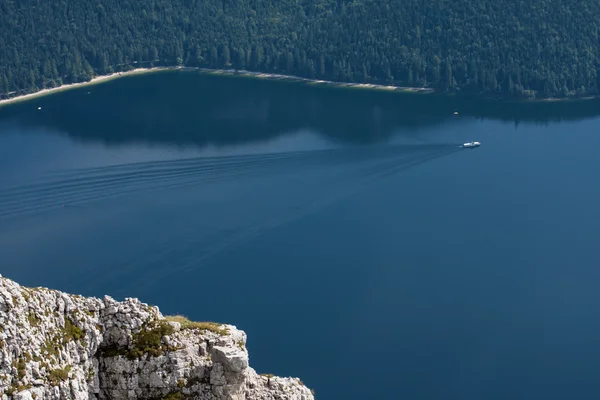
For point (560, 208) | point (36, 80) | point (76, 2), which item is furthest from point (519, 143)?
point (76, 2)

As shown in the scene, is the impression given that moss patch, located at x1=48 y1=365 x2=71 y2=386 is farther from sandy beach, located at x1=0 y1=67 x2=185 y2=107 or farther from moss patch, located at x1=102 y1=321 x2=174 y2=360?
sandy beach, located at x1=0 y1=67 x2=185 y2=107

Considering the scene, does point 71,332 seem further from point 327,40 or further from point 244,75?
point 327,40

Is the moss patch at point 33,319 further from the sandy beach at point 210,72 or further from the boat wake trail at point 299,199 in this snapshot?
the sandy beach at point 210,72

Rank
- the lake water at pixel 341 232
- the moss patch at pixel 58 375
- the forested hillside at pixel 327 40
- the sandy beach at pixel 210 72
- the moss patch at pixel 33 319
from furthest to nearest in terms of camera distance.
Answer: the sandy beach at pixel 210 72
the forested hillside at pixel 327 40
the lake water at pixel 341 232
the moss patch at pixel 33 319
the moss patch at pixel 58 375

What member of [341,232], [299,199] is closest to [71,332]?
[341,232]

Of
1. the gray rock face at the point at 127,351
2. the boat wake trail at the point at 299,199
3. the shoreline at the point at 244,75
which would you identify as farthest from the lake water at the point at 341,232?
the gray rock face at the point at 127,351

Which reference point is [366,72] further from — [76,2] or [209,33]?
[76,2]

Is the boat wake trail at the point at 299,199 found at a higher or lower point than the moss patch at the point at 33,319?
lower
